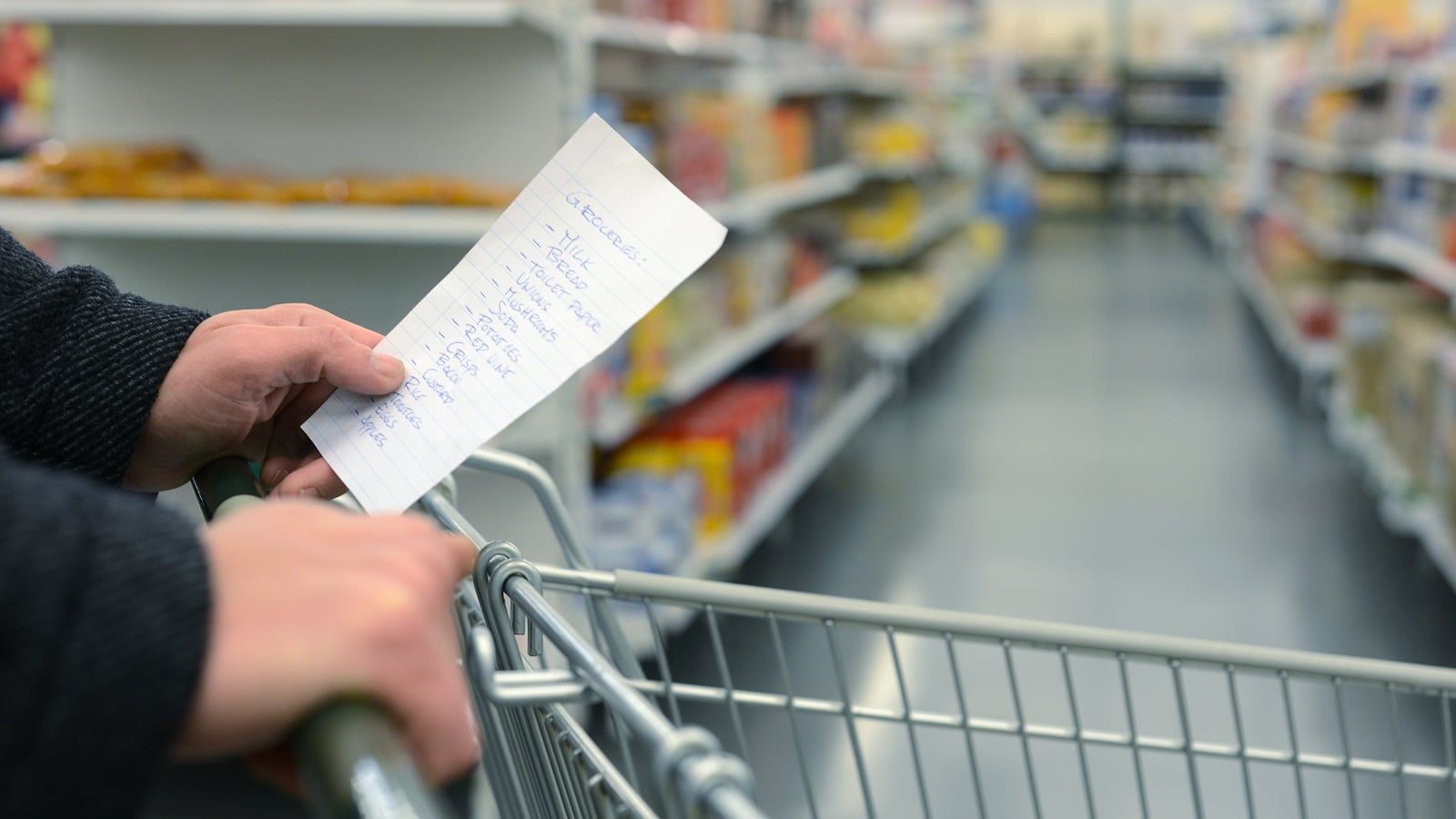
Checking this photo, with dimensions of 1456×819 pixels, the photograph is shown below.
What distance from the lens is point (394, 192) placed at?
2.48 metres

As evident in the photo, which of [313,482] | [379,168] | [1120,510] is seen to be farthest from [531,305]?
[1120,510]

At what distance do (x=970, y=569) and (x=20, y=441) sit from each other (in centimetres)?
332

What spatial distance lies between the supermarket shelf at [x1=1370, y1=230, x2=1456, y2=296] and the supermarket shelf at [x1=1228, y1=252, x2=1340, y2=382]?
550 mm

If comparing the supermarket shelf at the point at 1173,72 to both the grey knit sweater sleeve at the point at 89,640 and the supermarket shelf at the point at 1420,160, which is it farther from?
the grey knit sweater sleeve at the point at 89,640

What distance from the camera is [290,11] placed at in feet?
7.94

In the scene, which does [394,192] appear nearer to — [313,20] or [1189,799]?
[313,20]

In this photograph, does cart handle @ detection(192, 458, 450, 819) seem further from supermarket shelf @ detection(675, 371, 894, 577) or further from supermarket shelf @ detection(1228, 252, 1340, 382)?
supermarket shelf @ detection(1228, 252, 1340, 382)

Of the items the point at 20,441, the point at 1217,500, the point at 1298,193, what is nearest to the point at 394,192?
the point at 20,441

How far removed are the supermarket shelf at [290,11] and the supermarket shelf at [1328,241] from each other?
4.81 meters

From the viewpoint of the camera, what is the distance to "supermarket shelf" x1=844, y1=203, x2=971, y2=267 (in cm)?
686

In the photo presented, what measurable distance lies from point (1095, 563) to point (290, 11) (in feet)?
9.04

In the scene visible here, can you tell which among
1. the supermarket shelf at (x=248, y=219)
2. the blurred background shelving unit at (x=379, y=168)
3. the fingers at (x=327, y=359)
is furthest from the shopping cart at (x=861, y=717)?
the supermarket shelf at (x=248, y=219)

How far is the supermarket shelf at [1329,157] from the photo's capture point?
6195 millimetres

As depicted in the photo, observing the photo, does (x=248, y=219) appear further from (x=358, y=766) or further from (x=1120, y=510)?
(x=1120, y=510)
